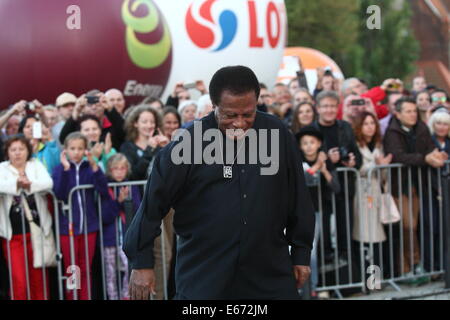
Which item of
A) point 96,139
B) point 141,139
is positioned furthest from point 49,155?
point 141,139

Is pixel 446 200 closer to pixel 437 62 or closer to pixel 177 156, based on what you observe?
pixel 177 156

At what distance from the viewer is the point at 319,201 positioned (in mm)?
6391

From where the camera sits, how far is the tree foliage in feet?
93.3

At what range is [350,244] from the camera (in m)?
6.60

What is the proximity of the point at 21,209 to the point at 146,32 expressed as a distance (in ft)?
11.4

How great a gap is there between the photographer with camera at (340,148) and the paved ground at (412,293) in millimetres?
344

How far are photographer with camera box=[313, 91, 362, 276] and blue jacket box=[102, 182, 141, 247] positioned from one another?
170cm

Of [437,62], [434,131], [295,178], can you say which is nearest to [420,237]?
[434,131]

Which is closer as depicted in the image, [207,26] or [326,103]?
[326,103]

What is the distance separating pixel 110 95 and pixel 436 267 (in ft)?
11.5

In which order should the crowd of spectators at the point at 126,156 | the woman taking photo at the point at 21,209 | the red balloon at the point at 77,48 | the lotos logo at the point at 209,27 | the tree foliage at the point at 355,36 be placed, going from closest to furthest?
the woman taking photo at the point at 21,209
the crowd of spectators at the point at 126,156
the red balloon at the point at 77,48
the lotos logo at the point at 209,27
the tree foliage at the point at 355,36

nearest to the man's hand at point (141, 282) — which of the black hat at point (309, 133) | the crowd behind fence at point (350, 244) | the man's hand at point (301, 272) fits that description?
the man's hand at point (301, 272)

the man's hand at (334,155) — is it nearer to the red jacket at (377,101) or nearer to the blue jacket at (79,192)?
the red jacket at (377,101)

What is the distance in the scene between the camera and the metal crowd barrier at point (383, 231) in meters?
6.53
